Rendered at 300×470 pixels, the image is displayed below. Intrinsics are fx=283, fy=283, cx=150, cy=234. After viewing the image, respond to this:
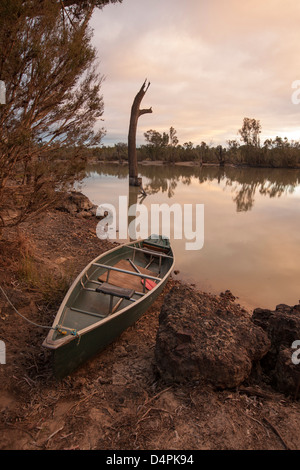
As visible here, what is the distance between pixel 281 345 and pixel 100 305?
2478 millimetres

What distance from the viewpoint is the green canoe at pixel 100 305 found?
2.93m

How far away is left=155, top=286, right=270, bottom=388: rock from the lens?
2.77m

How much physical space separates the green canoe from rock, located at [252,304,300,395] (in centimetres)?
165

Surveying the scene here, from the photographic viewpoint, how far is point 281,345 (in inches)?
124

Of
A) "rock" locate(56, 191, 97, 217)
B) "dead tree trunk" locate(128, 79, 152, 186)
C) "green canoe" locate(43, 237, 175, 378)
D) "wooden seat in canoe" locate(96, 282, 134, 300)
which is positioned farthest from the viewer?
"dead tree trunk" locate(128, 79, 152, 186)

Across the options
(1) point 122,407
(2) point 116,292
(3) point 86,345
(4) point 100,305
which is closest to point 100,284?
(4) point 100,305

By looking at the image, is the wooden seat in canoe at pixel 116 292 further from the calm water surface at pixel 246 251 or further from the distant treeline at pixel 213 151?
the distant treeline at pixel 213 151

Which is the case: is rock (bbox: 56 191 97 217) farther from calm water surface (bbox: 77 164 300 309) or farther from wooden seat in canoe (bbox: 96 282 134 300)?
wooden seat in canoe (bbox: 96 282 134 300)

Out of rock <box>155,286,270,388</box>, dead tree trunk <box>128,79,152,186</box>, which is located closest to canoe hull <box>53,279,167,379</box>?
rock <box>155,286,270,388</box>

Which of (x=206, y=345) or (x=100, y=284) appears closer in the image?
(x=206, y=345)

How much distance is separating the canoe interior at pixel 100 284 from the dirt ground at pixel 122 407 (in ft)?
1.55

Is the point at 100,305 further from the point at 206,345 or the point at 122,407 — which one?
the point at 206,345
